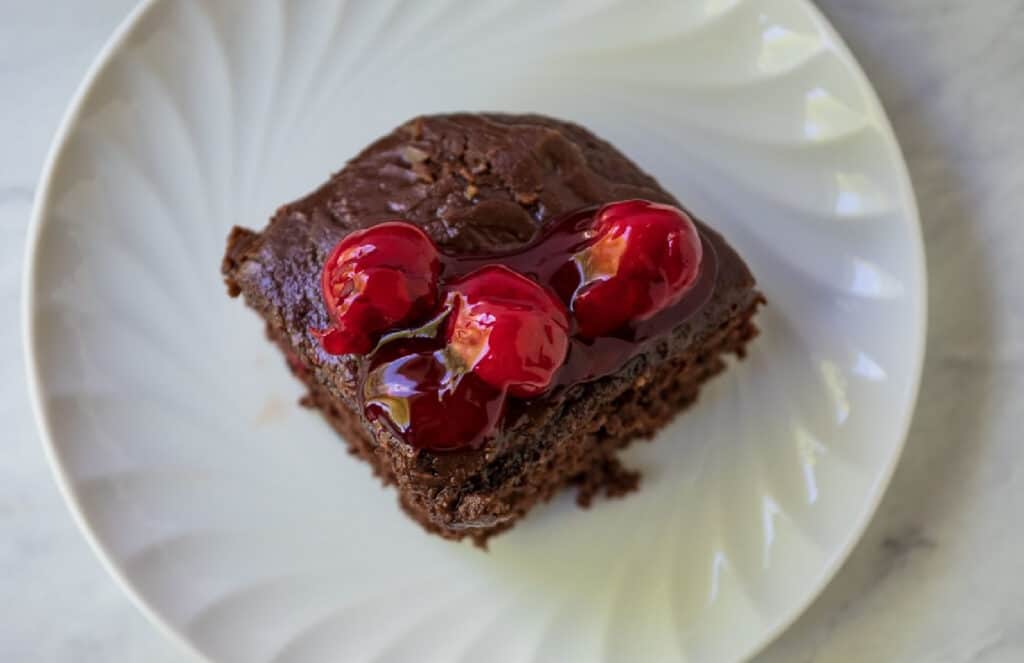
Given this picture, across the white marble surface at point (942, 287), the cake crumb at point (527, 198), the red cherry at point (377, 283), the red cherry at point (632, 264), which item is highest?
the red cherry at point (377, 283)

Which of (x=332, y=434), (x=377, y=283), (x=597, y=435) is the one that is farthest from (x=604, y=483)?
(x=377, y=283)

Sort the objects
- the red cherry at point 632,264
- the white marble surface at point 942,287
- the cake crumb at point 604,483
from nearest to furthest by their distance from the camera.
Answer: the red cherry at point 632,264
the cake crumb at point 604,483
the white marble surface at point 942,287

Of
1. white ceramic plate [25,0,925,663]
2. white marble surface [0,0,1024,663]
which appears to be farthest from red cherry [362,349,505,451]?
white marble surface [0,0,1024,663]

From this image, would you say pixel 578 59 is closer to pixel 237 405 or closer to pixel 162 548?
pixel 237 405

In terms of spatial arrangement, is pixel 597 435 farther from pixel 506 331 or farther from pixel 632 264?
pixel 506 331

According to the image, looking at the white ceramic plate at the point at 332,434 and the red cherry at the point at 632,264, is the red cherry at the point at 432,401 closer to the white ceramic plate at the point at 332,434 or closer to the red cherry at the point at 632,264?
the red cherry at the point at 632,264

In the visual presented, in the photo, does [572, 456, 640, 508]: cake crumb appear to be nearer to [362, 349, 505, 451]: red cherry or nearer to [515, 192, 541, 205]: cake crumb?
[362, 349, 505, 451]: red cherry

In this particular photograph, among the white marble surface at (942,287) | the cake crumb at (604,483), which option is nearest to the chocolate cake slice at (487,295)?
the cake crumb at (604,483)
